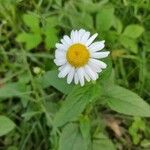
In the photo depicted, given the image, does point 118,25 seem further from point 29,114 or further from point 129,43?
point 29,114

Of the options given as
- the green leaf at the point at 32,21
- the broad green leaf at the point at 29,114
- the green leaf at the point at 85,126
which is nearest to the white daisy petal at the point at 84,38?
the green leaf at the point at 85,126

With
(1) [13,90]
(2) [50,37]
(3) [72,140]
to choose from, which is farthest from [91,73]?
(2) [50,37]

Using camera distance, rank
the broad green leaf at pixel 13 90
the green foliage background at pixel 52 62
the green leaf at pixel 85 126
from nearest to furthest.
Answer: the green leaf at pixel 85 126 < the broad green leaf at pixel 13 90 < the green foliage background at pixel 52 62

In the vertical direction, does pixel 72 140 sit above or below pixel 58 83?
below

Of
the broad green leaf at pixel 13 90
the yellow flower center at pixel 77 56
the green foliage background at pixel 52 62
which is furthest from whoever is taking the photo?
the green foliage background at pixel 52 62

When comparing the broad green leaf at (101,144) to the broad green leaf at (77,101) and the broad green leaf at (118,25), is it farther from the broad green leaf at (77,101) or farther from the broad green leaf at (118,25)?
the broad green leaf at (118,25)

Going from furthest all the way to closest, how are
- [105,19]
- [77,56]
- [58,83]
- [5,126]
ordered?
[105,19] < [5,126] < [58,83] < [77,56]

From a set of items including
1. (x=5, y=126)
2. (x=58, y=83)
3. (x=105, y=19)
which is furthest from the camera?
(x=105, y=19)
